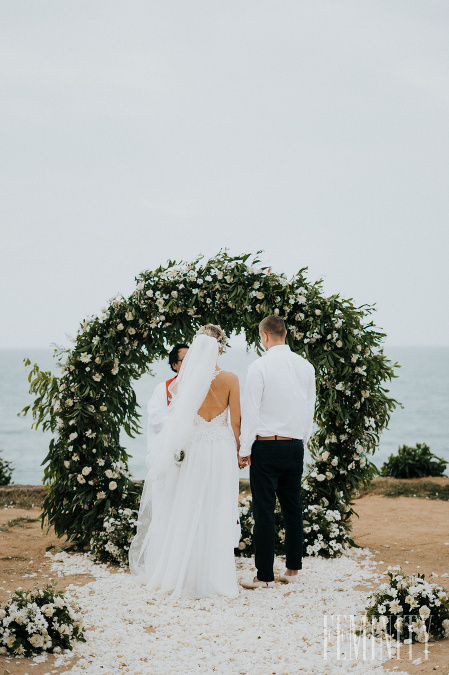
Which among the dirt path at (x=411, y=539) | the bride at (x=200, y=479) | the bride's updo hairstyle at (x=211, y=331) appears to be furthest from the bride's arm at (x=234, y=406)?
the dirt path at (x=411, y=539)

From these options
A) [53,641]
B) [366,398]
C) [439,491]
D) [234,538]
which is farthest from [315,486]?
[439,491]

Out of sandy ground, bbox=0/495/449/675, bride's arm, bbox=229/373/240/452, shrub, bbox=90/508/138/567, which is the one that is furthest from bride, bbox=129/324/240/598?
sandy ground, bbox=0/495/449/675

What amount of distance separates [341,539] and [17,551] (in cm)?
349

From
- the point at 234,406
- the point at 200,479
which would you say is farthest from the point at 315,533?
the point at 234,406

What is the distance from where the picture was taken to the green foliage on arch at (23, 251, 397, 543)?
6.61 metres

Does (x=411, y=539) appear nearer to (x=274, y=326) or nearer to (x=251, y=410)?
(x=251, y=410)

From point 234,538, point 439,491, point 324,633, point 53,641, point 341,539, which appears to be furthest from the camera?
point 439,491

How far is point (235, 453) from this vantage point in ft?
17.5

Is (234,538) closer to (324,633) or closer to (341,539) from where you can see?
(324,633)

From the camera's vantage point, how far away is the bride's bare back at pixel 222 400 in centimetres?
524

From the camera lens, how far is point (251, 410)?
506 cm

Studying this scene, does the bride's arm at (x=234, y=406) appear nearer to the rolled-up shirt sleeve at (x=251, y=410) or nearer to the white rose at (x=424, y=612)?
the rolled-up shirt sleeve at (x=251, y=410)

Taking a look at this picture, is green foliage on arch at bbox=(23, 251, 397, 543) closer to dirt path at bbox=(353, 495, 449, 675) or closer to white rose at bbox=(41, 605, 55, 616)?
dirt path at bbox=(353, 495, 449, 675)

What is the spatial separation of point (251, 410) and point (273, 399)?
0.71 ft
